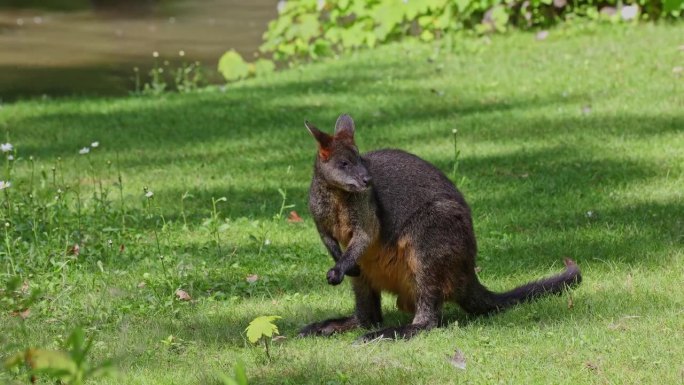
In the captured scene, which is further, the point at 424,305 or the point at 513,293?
the point at 513,293

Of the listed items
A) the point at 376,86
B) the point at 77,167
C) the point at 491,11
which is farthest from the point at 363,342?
the point at 491,11

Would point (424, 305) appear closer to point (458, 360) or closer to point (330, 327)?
point (330, 327)

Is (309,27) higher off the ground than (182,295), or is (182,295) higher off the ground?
(309,27)

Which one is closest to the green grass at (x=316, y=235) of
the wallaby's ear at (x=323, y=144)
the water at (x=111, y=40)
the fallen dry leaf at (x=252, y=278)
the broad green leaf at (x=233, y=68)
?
the fallen dry leaf at (x=252, y=278)

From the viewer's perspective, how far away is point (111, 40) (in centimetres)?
1507

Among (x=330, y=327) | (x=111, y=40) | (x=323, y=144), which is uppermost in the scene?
(x=323, y=144)

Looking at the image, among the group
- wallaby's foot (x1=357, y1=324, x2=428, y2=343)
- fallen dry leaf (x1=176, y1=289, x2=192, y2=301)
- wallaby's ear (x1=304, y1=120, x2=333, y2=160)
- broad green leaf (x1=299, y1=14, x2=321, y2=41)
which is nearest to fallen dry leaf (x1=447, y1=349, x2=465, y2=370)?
wallaby's foot (x1=357, y1=324, x2=428, y2=343)

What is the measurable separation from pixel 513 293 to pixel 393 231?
68 cm

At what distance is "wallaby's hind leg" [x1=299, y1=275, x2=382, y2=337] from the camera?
508 cm

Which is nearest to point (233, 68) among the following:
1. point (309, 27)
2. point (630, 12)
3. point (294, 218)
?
point (309, 27)

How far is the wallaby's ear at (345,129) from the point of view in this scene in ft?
16.0

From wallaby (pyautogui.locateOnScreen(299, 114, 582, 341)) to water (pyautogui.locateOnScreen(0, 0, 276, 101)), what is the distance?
7.35 m

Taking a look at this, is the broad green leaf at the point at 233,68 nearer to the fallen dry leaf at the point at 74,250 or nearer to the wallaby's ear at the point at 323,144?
the fallen dry leaf at the point at 74,250

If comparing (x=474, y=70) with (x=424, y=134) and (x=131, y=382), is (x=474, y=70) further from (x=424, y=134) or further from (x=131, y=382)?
(x=131, y=382)
